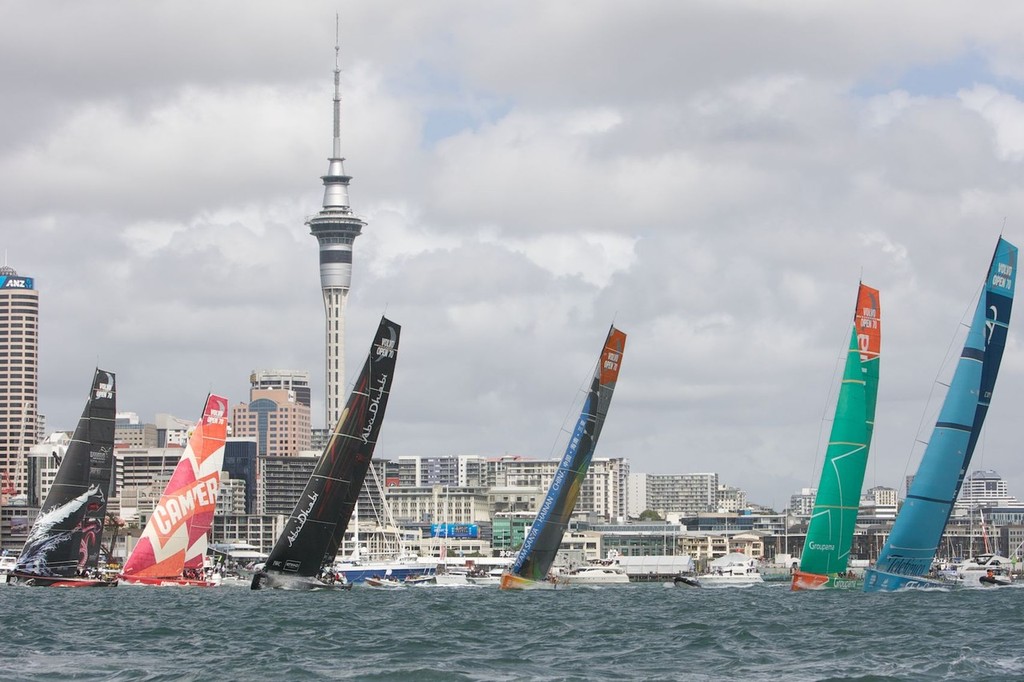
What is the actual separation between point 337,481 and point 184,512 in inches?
681

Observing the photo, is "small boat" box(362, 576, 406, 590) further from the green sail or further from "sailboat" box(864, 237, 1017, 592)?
"sailboat" box(864, 237, 1017, 592)

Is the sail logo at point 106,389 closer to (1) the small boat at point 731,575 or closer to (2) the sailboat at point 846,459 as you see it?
(2) the sailboat at point 846,459

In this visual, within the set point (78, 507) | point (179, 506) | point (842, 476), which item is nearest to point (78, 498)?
point (78, 507)

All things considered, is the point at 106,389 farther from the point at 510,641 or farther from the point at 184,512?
the point at 510,641

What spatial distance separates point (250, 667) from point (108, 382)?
166 ft

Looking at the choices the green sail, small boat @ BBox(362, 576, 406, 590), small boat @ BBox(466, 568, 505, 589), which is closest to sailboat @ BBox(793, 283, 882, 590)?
the green sail

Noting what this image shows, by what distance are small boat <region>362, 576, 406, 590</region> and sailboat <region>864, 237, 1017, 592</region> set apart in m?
56.6

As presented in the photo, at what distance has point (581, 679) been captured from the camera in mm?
35906

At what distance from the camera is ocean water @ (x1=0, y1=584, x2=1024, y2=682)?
123 ft

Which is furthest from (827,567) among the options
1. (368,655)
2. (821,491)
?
(368,655)

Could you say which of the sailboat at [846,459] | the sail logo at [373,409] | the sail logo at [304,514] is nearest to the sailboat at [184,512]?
the sail logo at [304,514]

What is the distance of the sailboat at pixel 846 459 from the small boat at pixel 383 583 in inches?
1852

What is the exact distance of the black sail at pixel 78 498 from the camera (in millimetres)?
84188

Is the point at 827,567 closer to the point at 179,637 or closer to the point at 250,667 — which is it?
the point at 179,637
